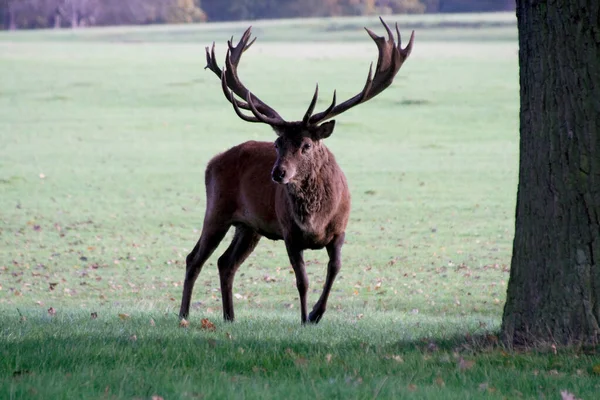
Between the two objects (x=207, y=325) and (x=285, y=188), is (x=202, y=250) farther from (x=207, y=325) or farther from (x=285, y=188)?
(x=207, y=325)

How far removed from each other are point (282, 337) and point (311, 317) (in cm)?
191

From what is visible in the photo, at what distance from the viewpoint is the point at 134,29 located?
93.3 m

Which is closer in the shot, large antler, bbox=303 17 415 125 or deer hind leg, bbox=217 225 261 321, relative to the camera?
large antler, bbox=303 17 415 125

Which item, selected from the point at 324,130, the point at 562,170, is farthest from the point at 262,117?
the point at 562,170

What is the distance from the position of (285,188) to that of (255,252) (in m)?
7.52

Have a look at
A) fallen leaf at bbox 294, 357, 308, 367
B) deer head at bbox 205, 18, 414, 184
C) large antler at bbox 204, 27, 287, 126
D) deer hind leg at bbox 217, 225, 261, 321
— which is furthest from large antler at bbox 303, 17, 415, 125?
fallen leaf at bbox 294, 357, 308, 367

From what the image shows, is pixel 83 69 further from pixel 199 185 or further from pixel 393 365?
pixel 393 365

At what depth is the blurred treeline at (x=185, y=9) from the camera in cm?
9512

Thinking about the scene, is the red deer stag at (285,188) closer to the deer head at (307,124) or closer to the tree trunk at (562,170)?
the deer head at (307,124)

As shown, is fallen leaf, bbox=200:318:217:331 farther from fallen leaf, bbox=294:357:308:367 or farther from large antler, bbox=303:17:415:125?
fallen leaf, bbox=294:357:308:367

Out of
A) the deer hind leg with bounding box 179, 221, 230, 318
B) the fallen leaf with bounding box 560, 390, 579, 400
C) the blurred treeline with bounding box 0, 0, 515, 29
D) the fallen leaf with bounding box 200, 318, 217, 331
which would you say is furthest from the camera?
the blurred treeline with bounding box 0, 0, 515, 29

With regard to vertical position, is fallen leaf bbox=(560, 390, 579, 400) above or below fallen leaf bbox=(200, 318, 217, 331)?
above

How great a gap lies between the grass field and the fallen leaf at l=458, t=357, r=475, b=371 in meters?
0.01

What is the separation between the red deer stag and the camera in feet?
32.4
